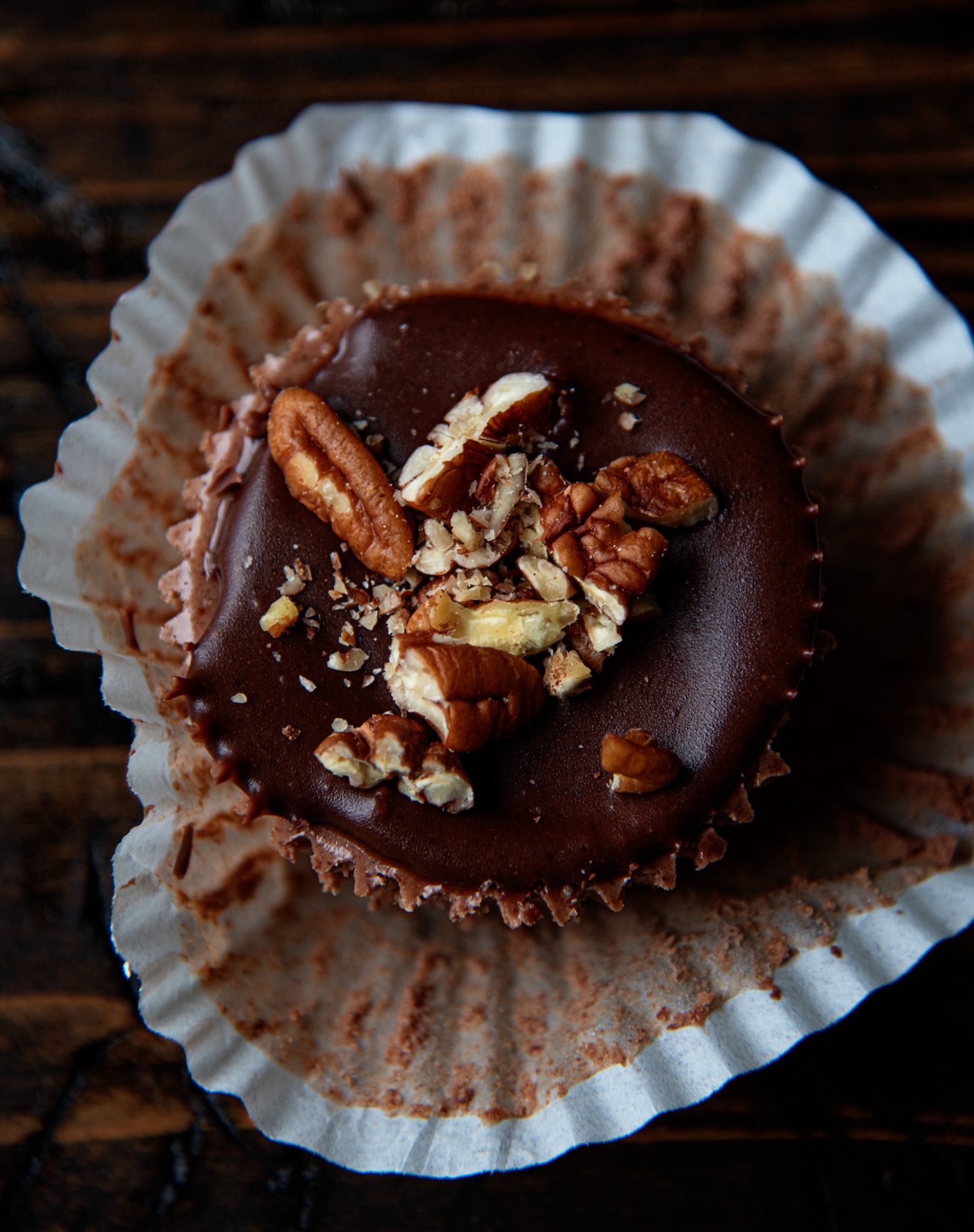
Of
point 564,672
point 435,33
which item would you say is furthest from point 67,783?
point 435,33

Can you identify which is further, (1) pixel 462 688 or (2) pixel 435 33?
(2) pixel 435 33

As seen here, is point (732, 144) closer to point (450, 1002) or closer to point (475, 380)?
point (475, 380)

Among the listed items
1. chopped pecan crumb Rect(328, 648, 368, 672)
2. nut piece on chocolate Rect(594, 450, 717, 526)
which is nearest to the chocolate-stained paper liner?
chopped pecan crumb Rect(328, 648, 368, 672)

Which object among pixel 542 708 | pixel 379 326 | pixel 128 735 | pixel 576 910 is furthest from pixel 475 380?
pixel 128 735

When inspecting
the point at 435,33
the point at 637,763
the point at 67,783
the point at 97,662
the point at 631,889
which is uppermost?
the point at 435,33

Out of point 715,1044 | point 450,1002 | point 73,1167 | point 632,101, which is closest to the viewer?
point 715,1044

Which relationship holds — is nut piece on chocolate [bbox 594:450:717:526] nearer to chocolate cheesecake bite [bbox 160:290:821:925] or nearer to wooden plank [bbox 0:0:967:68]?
chocolate cheesecake bite [bbox 160:290:821:925]

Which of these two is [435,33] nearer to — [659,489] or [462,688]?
[659,489]
